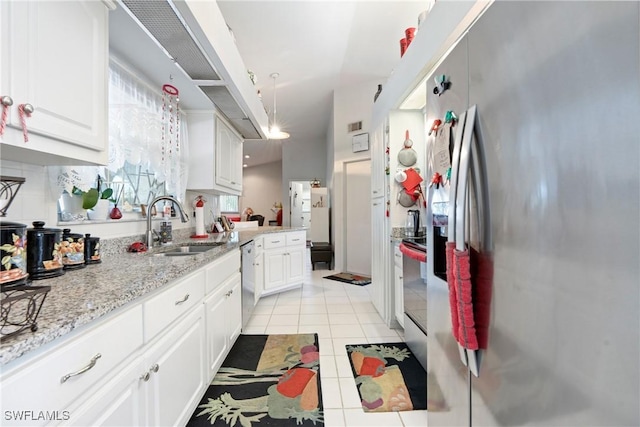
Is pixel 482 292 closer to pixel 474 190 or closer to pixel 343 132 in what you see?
pixel 474 190

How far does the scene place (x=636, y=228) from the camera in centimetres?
44

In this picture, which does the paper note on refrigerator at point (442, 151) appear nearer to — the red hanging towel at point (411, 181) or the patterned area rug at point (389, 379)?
the patterned area rug at point (389, 379)

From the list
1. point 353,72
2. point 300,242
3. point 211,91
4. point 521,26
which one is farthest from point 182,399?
point 353,72

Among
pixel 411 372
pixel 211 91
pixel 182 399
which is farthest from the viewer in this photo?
pixel 211 91

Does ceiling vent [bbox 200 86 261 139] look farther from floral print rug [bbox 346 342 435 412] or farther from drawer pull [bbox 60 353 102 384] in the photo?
floral print rug [bbox 346 342 435 412]

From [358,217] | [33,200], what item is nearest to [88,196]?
[33,200]

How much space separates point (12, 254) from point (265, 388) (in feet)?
4.74

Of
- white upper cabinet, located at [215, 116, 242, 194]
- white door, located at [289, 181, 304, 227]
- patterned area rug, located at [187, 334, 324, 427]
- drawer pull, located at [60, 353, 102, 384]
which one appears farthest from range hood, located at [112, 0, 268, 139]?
white door, located at [289, 181, 304, 227]

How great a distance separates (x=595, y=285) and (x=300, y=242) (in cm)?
360

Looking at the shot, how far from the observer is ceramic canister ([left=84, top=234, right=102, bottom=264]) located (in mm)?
1393

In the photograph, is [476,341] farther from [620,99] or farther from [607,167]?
[620,99]

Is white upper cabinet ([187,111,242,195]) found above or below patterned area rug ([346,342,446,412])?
above

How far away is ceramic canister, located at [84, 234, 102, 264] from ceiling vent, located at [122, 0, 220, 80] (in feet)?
3.69

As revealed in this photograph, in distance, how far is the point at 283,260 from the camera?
146 inches
